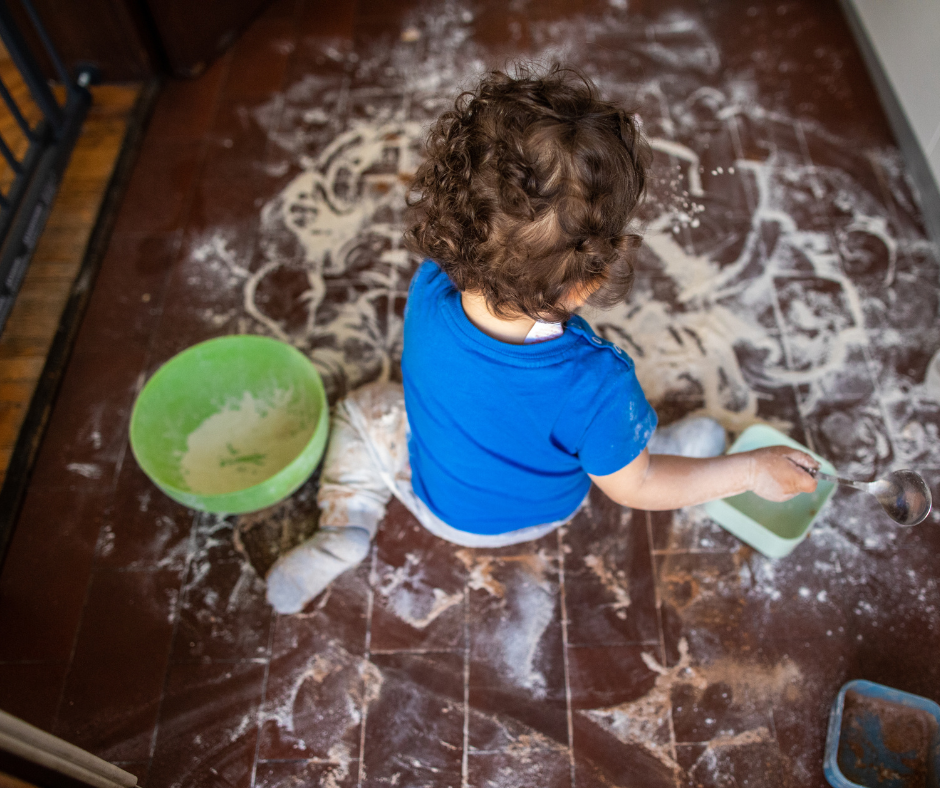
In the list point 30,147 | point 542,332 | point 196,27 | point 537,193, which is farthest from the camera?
point 196,27

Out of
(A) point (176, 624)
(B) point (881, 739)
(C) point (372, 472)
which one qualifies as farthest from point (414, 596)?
(B) point (881, 739)

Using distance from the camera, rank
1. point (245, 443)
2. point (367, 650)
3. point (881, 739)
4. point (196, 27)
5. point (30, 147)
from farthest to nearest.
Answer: point (196, 27)
point (30, 147)
point (245, 443)
point (367, 650)
point (881, 739)

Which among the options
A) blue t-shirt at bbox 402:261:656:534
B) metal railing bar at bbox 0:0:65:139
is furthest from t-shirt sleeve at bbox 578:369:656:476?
metal railing bar at bbox 0:0:65:139

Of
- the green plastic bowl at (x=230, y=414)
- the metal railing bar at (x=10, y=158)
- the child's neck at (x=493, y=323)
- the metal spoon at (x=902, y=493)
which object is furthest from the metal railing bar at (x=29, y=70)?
the metal spoon at (x=902, y=493)

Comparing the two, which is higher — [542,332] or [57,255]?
[542,332]

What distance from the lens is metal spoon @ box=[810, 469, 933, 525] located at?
3.18 feet

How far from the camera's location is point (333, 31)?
6.26 feet

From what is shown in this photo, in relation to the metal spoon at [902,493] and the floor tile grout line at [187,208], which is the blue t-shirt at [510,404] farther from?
the floor tile grout line at [187,208]

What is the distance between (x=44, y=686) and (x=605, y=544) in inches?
38.4

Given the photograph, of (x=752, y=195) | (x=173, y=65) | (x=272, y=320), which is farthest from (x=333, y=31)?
(x=752, y=195)

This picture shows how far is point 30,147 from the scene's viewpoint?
1.57 metres

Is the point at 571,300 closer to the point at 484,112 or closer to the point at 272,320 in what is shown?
the point at 484,112

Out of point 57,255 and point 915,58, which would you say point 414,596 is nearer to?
point 57,255

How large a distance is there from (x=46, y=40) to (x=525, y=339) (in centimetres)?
151
